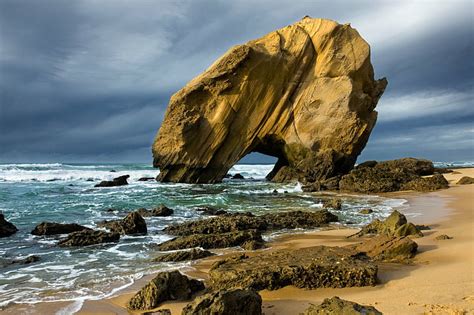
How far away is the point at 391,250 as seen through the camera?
6461 mm

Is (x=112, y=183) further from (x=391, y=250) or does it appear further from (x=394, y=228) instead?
(x=391, y=250)

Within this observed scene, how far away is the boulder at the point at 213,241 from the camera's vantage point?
8.74m

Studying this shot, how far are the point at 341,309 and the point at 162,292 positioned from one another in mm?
2432

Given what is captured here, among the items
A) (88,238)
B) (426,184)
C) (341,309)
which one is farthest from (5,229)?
(426,184)

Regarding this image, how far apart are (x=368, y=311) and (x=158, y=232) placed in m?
8.43

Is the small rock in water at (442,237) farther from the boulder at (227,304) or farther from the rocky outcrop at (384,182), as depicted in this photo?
the rocky outcrop at (384,182)

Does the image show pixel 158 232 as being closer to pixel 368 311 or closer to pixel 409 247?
pixel 409 247

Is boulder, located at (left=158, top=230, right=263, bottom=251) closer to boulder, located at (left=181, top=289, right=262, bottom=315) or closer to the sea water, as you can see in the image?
the sea water

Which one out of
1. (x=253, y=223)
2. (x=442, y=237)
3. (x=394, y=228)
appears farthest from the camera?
(x=253, y=223)

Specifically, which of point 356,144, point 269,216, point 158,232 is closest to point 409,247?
point 269,216

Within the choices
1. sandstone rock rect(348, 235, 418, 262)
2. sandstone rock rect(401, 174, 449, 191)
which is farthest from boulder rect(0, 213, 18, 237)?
sandstone rock rect(401, 174, 449, 191)

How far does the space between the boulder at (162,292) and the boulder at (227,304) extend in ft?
3.93

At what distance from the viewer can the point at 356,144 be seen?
95.5 feet

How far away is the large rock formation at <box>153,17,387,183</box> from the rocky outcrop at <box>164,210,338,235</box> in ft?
55.3
